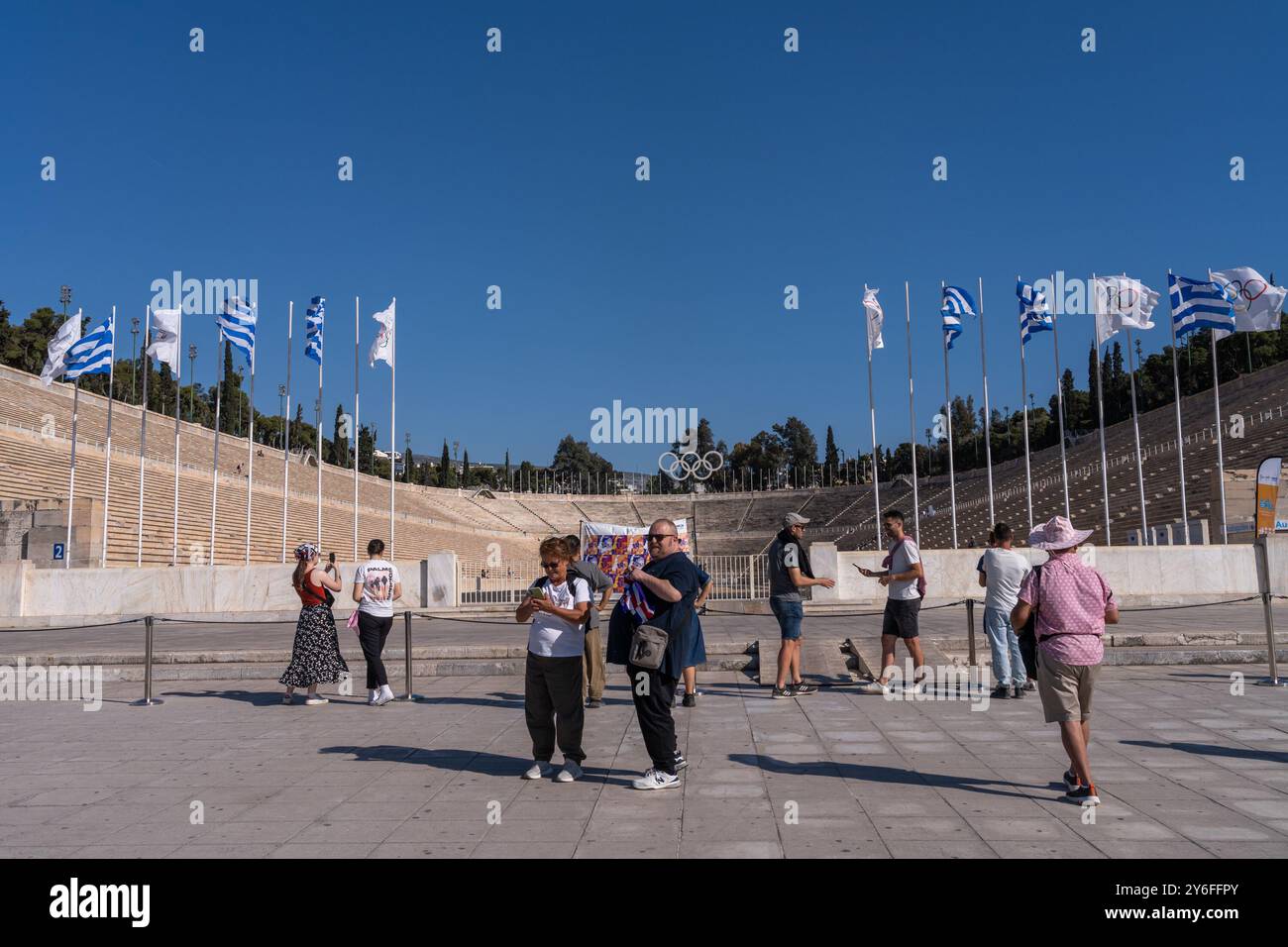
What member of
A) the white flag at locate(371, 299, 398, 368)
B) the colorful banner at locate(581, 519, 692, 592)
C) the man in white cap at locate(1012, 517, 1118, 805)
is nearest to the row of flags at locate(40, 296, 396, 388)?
the white flag at locate(371, 299, 398, 368)

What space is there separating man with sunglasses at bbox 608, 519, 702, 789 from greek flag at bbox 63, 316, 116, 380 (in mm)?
21956

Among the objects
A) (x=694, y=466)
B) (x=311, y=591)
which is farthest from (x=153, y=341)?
(x=694, y=466)

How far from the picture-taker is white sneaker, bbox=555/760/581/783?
605 centimetres

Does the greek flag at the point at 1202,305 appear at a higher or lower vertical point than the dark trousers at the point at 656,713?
higher

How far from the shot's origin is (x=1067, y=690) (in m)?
5.28

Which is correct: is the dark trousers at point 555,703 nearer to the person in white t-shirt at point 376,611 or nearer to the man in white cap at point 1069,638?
the man in white cap at point 1069,638

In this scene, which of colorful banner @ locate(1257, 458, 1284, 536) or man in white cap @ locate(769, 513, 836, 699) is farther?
colorful banner @ locate(1257, 458, 1284, 536)

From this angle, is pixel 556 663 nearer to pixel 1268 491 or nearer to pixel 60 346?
pixel 1268 491

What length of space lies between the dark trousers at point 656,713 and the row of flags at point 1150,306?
21890 millimetres

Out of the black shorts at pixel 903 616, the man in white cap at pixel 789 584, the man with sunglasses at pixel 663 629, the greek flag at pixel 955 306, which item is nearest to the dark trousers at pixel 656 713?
the man with sunglasses at pixel 663 629

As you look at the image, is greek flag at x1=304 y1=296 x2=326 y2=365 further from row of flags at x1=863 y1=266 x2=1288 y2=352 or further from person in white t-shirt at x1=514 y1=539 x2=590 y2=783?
person in white t-shirt at x1=514 y1=539 x2=590 y2=783

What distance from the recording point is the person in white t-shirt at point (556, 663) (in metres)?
6.07
